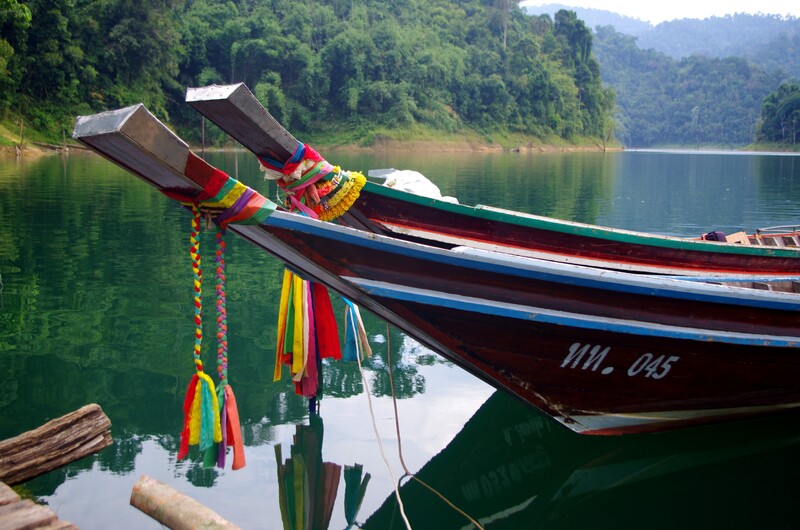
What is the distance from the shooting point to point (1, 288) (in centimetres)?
782

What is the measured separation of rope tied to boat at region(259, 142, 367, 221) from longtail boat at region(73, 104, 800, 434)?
Result: 0.81m

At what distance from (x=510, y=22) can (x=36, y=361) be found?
74.0 m

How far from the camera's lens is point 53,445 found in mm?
3824

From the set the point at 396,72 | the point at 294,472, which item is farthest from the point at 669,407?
the point at 396,72

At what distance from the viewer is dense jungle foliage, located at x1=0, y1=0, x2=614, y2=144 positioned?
109 ft

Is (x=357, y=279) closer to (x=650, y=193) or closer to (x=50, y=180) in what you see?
(x=50, y=180)

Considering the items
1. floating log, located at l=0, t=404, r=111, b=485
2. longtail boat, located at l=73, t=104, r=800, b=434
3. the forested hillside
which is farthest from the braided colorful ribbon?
the forested hillside

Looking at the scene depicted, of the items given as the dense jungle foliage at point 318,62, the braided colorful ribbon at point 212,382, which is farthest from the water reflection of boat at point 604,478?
the dense jungle foliage at point 318,62

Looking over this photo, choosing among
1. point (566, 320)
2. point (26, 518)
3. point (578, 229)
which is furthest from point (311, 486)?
point (578, 229)

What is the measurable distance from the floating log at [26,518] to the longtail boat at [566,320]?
139cm

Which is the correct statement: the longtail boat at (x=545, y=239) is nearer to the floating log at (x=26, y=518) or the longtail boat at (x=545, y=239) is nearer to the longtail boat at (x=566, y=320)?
the longtail boat at (x=566, y=320)

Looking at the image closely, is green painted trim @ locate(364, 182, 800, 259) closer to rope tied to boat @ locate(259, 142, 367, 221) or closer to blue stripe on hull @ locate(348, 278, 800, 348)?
rope tied to boat @ locate(259, 142, 367, 221)

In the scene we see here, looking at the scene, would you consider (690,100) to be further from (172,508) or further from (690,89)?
(172,508)

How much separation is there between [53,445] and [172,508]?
41.7 inches
